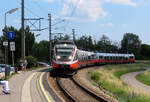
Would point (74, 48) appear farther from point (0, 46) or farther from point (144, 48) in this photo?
point (144, 48)

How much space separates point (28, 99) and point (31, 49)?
182 feet

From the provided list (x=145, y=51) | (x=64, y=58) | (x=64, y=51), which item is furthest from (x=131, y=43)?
(x=64, y=58)

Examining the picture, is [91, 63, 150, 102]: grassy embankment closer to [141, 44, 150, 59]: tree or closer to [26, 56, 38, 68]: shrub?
[26, 56, 38, 68]: shrub

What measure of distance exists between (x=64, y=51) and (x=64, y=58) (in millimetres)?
767

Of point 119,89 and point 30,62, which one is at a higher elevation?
point 30,62

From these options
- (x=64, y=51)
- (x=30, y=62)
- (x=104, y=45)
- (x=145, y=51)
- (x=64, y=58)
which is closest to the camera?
(x=64, y=58)

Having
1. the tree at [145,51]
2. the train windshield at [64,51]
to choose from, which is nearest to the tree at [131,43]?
the tree at [145,51]

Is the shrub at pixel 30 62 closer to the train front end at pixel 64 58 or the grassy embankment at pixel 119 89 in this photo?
the grassy embankment at pixel 119 89

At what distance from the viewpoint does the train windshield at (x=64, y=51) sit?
2492cm

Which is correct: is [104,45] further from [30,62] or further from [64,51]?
[64,51]

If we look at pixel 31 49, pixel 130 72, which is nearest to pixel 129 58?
pixel 130 72

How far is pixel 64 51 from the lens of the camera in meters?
25.3

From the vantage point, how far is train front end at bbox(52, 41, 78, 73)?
968 inches

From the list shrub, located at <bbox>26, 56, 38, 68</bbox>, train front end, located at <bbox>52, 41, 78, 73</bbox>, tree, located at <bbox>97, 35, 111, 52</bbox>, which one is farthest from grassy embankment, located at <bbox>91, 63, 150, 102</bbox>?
tree, located at <bbox>97, 35, 111, 52</bbox>
